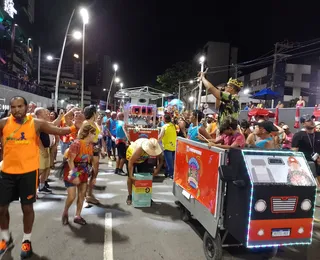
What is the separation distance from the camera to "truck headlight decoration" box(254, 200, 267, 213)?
2.89 meters

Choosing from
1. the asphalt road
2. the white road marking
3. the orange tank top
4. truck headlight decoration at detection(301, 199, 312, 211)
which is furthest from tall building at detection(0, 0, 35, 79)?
truck headlight decoration at detection(301, 199, 312, 211)

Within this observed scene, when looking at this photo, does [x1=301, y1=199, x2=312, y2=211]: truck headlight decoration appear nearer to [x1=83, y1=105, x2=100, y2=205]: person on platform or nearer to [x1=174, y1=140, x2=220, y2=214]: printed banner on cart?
[x1=174, y1=140, x2=220, y2=214]: printed banner on cart

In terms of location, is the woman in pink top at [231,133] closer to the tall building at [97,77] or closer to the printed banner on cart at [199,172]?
the printed banner on cart at [199,172]

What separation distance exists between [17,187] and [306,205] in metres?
3.62

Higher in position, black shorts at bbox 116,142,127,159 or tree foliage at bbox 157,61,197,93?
tree foliage at bbox 157,61,197,93

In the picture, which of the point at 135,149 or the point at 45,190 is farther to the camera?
the point at 45,190

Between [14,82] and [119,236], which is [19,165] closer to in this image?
[119,236]

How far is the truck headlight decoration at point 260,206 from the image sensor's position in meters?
2.89

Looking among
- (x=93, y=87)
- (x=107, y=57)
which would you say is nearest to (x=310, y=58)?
(x=93, y=87)

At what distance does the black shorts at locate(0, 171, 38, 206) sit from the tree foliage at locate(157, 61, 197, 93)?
137 ft

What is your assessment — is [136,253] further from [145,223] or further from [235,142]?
[235,142]

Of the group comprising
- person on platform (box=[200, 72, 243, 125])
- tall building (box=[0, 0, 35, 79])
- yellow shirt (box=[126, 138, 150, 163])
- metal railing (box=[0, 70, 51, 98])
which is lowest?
yellow shirt (box=[126, 138, 150, 163])

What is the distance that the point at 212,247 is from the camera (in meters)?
3.50

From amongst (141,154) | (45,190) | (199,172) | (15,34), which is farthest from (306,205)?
(15,34)
